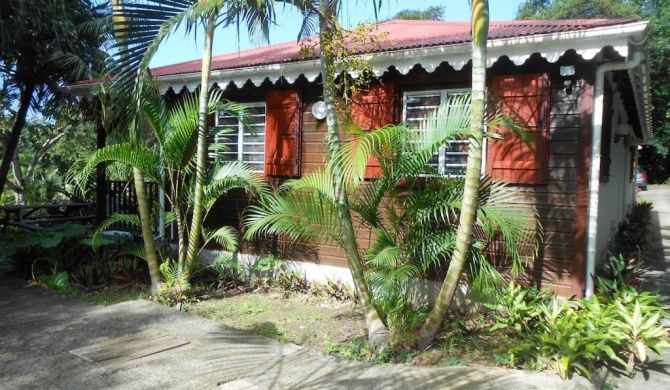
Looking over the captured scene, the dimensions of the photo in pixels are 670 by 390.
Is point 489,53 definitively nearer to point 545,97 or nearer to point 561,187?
point 545,97

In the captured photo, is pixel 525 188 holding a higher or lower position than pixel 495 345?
higher

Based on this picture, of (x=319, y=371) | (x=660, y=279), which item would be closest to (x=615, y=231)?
(x=660, y=279)

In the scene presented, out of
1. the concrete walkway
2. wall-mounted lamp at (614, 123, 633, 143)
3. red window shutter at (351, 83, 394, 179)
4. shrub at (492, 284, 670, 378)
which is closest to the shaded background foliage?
wall-mounted lamp at (614, 123, 633, 143)

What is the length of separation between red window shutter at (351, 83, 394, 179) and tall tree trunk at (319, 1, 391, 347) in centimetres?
143

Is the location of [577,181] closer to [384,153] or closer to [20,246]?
[384,153]

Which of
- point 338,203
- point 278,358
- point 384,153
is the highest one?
point 384,153

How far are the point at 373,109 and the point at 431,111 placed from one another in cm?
72

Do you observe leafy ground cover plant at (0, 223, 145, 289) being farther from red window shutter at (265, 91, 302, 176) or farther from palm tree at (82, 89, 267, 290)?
red window shutter at (265, 91, 302, 176)

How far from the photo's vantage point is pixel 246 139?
7.42 metres

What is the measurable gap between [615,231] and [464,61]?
5.80 m

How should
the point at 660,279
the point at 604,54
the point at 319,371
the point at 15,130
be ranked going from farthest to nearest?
the point at 15,130, the point at 660,279, the point at 604,54, the point at 319,371

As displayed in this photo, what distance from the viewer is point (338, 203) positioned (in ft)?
15.0

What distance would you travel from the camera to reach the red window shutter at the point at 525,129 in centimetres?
512

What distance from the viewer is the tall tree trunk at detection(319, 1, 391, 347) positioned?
449 cm
